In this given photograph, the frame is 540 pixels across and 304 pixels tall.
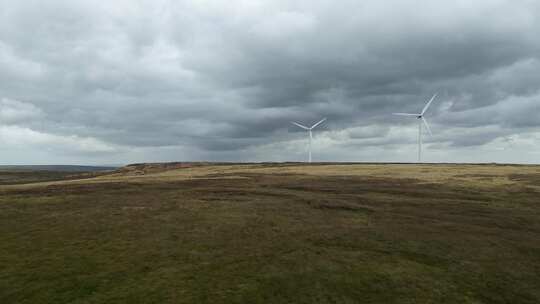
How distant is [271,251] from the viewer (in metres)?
28.1

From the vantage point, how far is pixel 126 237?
32781mm

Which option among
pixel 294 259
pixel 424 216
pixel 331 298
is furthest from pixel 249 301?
pixel 424 216

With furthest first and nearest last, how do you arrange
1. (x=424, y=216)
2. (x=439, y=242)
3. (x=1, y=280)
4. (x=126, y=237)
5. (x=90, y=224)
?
1. (x=424, y=216)
2. (x=90, y=224)
3. (x=126, y=237)
4. (x=439, y=242)
5. (x=1, y=280)

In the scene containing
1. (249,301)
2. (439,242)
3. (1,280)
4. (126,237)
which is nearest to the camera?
(249,301)

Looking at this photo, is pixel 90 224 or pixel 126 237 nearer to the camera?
pixel 126 237

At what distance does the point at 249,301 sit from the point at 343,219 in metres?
21.9

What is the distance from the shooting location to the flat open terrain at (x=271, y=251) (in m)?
20.6

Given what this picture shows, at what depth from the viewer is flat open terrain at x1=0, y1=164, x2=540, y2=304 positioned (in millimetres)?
20594

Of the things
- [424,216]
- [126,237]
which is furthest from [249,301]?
[424,216]

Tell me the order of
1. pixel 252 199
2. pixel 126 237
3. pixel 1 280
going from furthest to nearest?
pixel 252 199, pixel 126 237, pixel 1 280

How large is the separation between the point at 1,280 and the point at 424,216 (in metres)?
34.1

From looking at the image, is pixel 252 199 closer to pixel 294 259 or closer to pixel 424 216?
pixel 424 216

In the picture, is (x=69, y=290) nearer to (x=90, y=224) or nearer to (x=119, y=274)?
(x=119, y=274)

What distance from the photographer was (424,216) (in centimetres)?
4131
